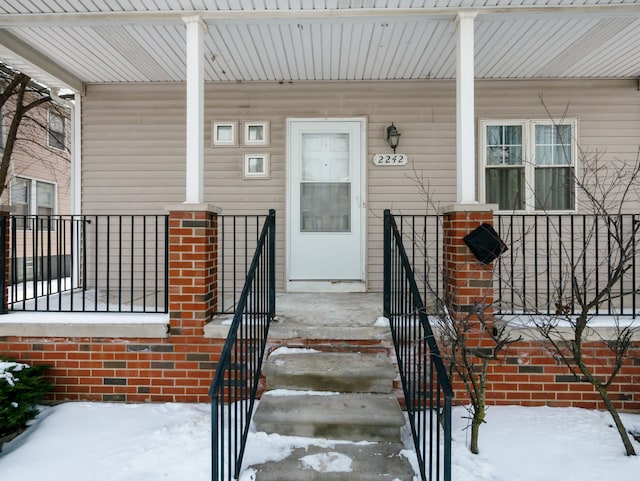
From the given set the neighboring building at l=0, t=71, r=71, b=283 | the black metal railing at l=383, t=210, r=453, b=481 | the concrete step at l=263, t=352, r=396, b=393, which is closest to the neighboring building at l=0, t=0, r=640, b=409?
the black metal railing at l=383, t=210, r=453, b=481

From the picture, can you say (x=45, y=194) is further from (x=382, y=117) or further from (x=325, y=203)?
(x=382, y=117)

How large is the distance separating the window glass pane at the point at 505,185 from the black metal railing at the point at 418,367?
216cm

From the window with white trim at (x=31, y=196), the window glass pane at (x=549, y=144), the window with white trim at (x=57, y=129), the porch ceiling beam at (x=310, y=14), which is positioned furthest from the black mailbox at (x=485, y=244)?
the window with white trim at (x=57, y=129)

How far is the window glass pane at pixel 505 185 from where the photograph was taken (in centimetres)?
523

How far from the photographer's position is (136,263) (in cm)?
544

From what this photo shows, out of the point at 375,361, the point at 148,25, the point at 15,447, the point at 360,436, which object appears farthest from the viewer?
the point at 148,25

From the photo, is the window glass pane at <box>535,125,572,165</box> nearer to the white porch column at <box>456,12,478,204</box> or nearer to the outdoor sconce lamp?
the outdoor sconce lamp

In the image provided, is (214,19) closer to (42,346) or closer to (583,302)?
(42,346)

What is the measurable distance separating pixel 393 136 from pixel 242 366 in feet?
11.2

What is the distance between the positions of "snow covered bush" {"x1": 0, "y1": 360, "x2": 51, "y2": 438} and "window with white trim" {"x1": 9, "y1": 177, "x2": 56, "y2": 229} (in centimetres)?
731

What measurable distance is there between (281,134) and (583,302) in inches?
147

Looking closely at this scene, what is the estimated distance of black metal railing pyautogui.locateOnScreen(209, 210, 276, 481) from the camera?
7.27 ft

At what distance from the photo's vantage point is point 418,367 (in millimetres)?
2607

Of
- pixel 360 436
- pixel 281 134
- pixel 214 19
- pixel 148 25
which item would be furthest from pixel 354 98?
pixel 360 436
